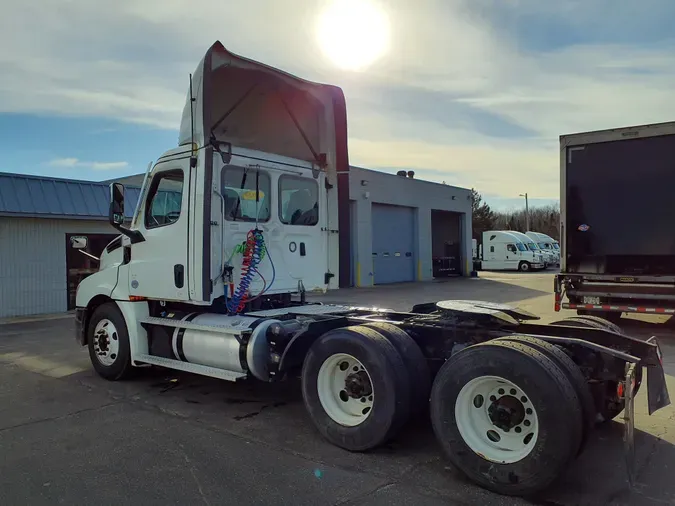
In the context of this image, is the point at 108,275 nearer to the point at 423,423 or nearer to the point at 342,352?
the point at 342,352

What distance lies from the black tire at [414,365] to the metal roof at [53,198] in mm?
12911

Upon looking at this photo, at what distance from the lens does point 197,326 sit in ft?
20.6

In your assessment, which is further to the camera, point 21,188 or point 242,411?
point 21,188

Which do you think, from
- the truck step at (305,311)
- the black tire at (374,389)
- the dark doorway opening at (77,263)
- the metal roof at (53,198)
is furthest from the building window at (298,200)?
the dark doorway opening at (77,263)

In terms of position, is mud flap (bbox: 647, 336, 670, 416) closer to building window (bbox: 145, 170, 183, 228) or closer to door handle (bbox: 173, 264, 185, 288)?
door handle (bbox: 173, 264, 185, 288)

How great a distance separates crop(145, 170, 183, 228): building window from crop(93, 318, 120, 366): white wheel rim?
1534 millimetres

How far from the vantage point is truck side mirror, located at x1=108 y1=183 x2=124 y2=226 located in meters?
6.65

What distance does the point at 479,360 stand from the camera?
3.99m

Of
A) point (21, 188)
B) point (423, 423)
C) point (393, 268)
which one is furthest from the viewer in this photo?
point (393, 268)

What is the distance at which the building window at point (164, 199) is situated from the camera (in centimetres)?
645

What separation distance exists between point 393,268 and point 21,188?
1711cm

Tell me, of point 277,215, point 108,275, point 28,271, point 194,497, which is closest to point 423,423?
point 194,497

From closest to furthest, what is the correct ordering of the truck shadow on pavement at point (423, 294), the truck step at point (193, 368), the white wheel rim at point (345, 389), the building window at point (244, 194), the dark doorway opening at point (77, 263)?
the white wheel rim at point (345, 389)
the truck step at point (193, 368)
the building window at point (244, 194)
the dark doorway opening at point (77, 263)
the truck shadow on pavement at point (423, 294)

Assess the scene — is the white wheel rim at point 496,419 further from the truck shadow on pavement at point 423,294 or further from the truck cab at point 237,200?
the truck shadow on pavement at point 423,294
